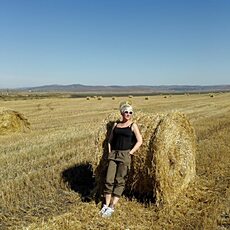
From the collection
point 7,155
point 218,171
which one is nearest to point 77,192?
point 218,171

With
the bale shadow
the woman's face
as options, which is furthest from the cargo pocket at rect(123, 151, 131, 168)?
the bale shadow

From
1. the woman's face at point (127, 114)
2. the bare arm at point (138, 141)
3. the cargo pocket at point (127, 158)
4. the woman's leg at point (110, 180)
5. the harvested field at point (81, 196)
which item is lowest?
the harvested field at point (81, 196)

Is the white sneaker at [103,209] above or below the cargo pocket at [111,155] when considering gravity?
below

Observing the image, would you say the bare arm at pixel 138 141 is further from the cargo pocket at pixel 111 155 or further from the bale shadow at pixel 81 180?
the bale shadow at pixel 81 180

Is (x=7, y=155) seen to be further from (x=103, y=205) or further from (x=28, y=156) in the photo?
(x=103, y=205)

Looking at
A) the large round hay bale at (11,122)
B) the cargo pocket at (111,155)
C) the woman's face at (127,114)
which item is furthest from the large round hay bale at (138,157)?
the large round hay bale at (11,122)

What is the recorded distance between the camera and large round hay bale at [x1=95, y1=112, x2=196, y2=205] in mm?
6535

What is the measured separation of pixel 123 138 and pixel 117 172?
1.94 feet

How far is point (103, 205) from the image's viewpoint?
638 cm

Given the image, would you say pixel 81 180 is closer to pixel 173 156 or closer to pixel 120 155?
pixel 120 155

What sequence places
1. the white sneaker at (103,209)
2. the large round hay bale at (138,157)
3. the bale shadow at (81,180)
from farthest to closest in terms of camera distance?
the bale shadow at (81,180)
the large round hay bale at (138,157)
the white sneaker at (103,209)

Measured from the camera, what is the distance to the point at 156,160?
649 cm

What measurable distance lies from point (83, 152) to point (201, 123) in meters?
7.27

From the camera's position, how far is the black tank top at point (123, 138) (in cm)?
639
